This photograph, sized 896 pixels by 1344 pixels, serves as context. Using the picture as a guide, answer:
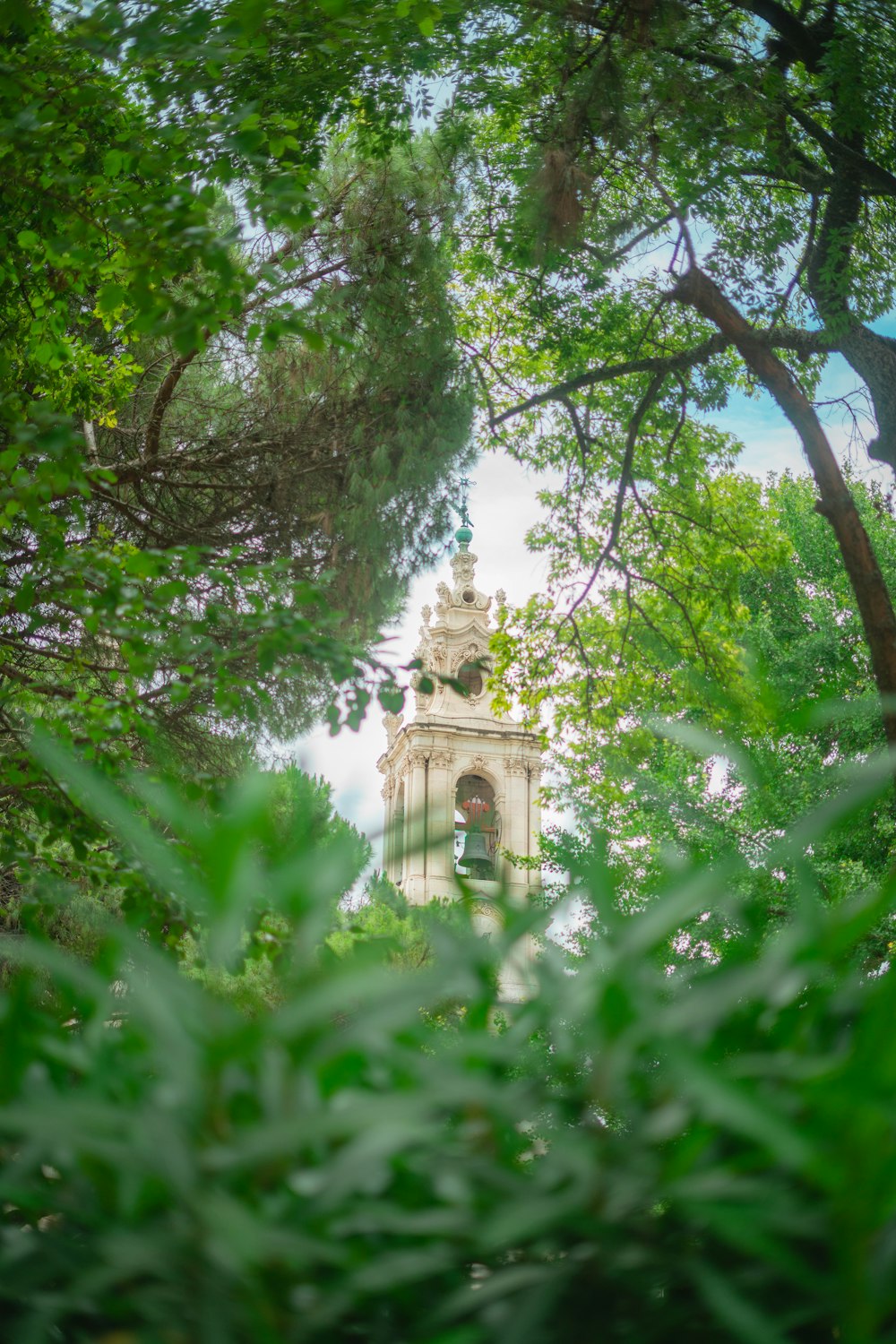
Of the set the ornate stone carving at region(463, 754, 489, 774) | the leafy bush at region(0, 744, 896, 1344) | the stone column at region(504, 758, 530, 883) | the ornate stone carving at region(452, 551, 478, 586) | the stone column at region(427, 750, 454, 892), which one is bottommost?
the leafy bush at region(0, 744, 896, 1344)

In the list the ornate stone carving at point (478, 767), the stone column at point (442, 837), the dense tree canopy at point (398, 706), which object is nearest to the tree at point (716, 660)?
the dense tree canopy at point (398, 706)

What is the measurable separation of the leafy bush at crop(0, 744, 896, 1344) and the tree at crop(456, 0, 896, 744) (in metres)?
5.01

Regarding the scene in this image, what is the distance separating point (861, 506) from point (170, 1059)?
13.8m

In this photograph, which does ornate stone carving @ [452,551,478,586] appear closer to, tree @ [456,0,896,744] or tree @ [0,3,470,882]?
tree @ [456,0,896,744]

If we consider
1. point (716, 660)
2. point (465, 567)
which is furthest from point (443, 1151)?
point (465, 567)

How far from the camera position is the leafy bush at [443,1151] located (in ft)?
0.95

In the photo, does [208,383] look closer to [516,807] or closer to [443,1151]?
[443,1151]

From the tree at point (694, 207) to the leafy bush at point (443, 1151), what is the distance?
197 inches

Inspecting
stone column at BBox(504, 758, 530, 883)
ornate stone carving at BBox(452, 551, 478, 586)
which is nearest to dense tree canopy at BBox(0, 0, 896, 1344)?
stone column at BBox(504, 758, 530, 883)

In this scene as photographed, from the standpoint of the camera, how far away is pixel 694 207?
249 inches

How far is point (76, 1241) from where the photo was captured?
1.11 feet

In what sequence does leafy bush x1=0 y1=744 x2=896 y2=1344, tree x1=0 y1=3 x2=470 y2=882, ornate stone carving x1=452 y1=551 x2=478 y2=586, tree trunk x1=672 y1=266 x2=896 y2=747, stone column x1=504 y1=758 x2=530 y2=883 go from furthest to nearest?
1. ornate stone carving x1=452 y1=551 x2=478 y2=586
2. stone column x1=504 y1=758 x2=530 y2=883
3. tree trunk x1=672 y1=266 x2=896 y2=747
4. tree x1=0 y1=3 x2=470 y2=882
5. leafy bush x1=0 y1=744 x2=896 y2=1344

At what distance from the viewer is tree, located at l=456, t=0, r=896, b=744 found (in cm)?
600

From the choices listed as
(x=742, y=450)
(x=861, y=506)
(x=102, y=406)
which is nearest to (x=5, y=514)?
(x=102, y=406)
